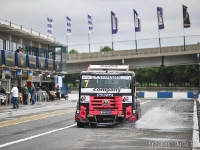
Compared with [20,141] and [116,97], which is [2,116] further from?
[20,141]

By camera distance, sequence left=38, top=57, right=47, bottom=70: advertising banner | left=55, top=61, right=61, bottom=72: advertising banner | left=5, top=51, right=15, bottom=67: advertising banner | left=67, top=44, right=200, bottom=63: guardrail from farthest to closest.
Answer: left=67, top=44, right=200, bottom=63: guardrail
left=55, top=61, right=61, bottom=72: advertising banner
left=38, top=57, right=47, bottom=70: advertising banner
left=5, top=51, right=15, bottom=67: advertising banner

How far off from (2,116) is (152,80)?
119 metres

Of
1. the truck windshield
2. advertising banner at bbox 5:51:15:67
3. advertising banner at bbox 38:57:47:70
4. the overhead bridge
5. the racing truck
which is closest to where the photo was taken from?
the racing truck

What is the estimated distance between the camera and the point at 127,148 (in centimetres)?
1162

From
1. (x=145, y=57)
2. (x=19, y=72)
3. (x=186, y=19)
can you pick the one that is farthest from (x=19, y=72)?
(x=186, y=19)

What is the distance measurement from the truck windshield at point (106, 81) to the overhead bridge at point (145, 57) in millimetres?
48186

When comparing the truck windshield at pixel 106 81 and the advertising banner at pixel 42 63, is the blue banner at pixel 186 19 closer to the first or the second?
the advertising banner at pixel 42 63

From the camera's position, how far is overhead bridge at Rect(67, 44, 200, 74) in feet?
220

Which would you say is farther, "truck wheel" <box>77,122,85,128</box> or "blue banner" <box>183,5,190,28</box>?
"blue banner" <box>183,5,190,28</box>

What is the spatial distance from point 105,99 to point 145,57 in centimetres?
5184

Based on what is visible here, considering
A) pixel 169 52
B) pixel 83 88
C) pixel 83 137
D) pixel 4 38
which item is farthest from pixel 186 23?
pixel 83 137

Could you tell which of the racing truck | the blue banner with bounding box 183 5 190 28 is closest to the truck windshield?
the racing truck

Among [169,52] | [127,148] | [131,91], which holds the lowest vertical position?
[127,148]

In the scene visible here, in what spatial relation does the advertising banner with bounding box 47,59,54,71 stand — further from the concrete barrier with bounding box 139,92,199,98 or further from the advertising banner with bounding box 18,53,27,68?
the concrete barrier with bounding box 139,92,199,98
